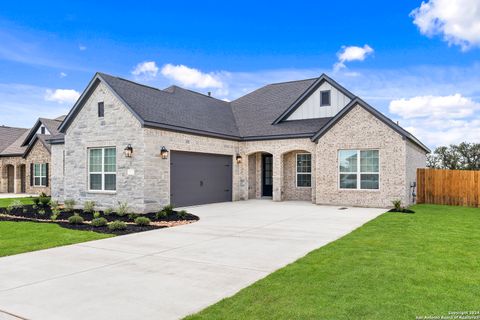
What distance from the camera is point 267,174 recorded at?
68.1ft

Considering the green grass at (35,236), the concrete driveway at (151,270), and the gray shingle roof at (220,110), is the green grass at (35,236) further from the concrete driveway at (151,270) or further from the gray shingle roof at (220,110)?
the gray shingle roof at (220,110)

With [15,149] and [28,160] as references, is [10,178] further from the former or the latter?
[28,160]

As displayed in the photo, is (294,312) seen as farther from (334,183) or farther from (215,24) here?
(215,24)

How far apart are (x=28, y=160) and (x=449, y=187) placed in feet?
91.4

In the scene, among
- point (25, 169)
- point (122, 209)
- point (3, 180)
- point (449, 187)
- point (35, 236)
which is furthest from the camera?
point (3, 180)

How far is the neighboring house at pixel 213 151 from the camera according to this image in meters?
14.5

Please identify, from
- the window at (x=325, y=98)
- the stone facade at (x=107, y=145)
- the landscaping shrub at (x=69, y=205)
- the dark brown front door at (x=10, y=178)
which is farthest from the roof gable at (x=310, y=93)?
the dark brown front door at (x=10, y=178)

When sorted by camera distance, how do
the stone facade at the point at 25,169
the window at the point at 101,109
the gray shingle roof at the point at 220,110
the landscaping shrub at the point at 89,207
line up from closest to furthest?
1. the landscaping shrub at the point at 89,207
2. the gray shingle roof at the point at 220,110
3. the window at the point at 101,109
4. the stone facade at the point at 25,169

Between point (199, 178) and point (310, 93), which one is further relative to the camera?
point (310, 93)

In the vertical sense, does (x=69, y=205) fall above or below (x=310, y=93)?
below

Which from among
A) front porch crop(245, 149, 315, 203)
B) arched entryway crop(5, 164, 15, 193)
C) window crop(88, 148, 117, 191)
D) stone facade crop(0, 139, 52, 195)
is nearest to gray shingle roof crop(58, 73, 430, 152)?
front porch crop(245, 149, 315, 203)

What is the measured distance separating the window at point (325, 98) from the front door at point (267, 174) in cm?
413

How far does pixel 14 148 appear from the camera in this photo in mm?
29547

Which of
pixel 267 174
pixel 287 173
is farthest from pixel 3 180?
pixel 287 173
